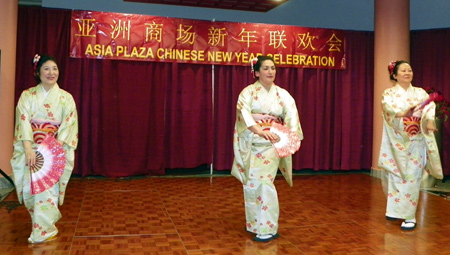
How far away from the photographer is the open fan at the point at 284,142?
11.3 ft

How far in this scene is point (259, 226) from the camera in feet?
11.4

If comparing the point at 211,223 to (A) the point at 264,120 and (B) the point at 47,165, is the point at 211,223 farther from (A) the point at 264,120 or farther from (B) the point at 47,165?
(B) the point at 47,165

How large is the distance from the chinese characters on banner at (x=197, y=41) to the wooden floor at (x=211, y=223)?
1833 millimetres

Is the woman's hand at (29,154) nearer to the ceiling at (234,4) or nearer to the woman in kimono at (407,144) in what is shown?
the woman in kimono at (407,144)

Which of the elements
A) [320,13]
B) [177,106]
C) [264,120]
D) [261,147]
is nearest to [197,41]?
[177,106]

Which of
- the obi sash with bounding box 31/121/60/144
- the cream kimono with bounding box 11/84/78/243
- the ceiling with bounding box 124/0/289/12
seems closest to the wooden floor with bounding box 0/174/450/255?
the cream kimono with bounding box 11/84/78/243

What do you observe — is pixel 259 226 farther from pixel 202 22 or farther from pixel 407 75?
pixel 202 22

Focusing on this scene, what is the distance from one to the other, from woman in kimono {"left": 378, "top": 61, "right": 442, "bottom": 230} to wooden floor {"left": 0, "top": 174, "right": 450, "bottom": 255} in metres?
0.22

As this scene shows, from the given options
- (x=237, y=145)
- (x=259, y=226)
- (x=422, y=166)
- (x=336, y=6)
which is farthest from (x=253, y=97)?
(x=336, y=6)

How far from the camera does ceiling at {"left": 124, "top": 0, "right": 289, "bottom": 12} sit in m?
6.51

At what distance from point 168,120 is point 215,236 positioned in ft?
10.4

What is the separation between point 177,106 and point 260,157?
10.5 ft

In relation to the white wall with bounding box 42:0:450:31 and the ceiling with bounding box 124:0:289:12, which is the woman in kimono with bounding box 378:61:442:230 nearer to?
the ceiling with bounding box 124:0:289:12

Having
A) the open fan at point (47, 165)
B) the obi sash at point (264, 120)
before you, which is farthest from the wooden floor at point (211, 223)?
the obi sash at point (264, 120)
